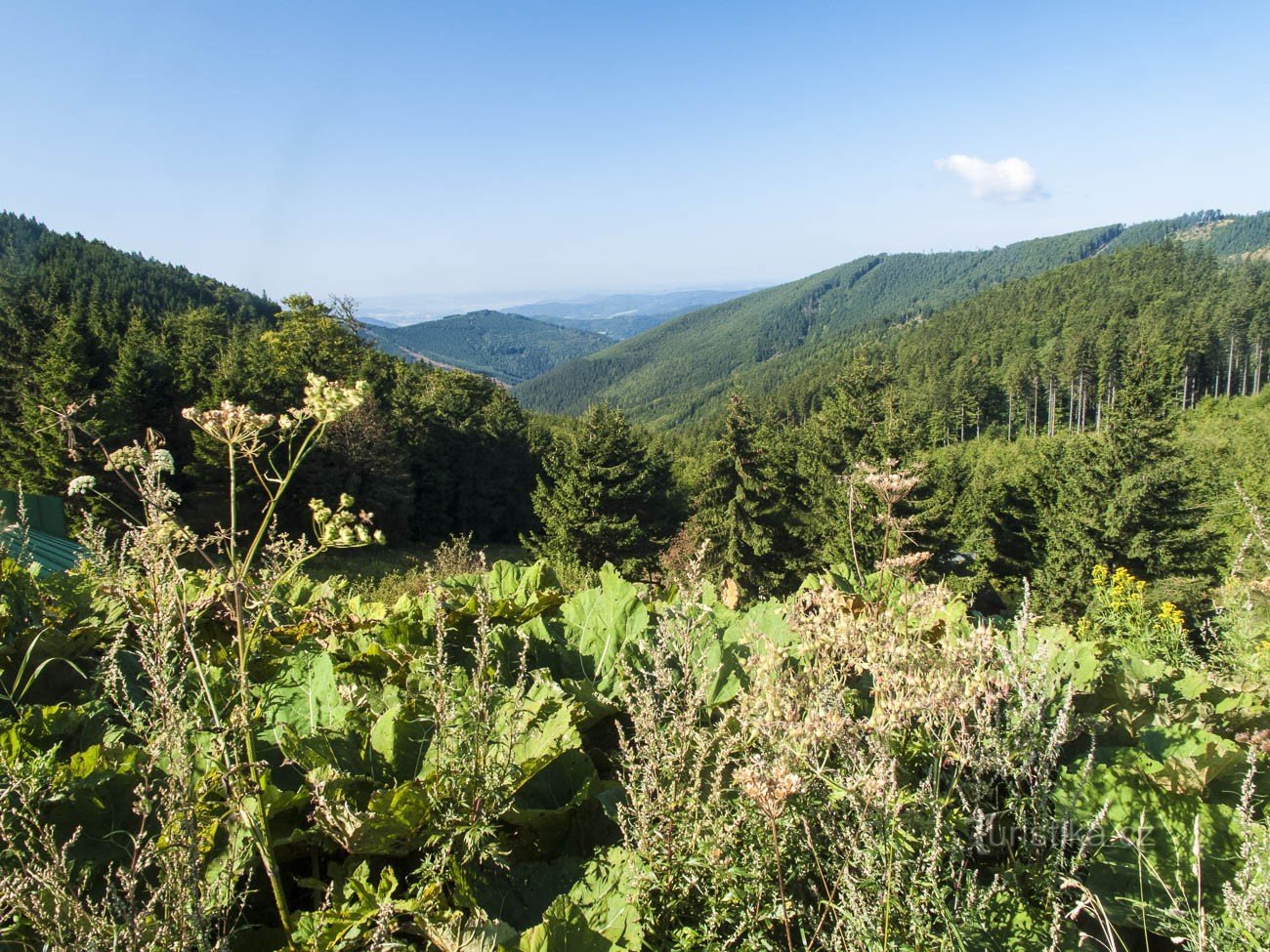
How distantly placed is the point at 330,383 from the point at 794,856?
206 centimetres

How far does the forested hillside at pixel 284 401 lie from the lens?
2855 centimetres

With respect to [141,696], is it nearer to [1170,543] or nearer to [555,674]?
[555,674]

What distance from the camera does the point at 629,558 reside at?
28094 millimetres

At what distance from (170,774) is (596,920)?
1.02 meters

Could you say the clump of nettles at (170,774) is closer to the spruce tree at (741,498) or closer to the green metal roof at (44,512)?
the green metal roof at (44,512)

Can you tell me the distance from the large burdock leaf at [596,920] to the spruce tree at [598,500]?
24932mm

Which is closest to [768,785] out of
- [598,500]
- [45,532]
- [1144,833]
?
[1144,833]

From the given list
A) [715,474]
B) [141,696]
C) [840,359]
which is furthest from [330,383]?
[840,359]

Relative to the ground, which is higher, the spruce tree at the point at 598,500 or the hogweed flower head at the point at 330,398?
the hogweed flower head at the point at 330,398

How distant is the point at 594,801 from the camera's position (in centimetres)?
211

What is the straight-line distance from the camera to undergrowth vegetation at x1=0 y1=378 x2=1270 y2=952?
4.66ft

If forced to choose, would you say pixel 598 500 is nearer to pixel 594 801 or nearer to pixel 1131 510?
pixel 1131 510

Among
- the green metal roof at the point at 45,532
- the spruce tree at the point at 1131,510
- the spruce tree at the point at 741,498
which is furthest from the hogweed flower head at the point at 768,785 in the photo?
the spruce tree at the point at 1131,510

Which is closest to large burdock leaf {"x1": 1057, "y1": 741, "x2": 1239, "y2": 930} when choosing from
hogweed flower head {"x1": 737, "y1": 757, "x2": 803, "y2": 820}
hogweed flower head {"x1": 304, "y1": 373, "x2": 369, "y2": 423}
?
hogweed flower head {"x1": 737, "y1": 757, "x2": 803, "y2": 820}
